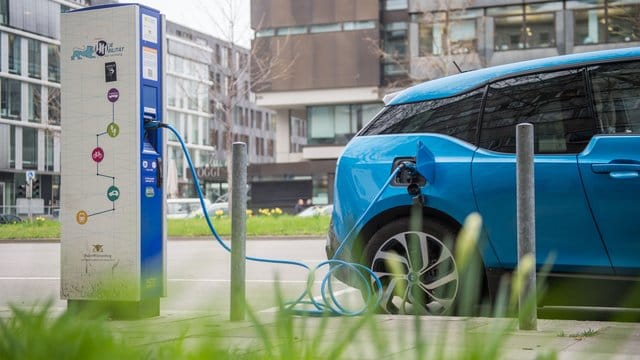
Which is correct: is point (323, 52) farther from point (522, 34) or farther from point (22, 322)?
point (22, 322)

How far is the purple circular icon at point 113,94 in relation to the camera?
6309 mm

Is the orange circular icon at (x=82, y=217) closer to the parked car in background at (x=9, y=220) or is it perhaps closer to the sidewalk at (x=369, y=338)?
the sidewalk at (x=369, y=338)

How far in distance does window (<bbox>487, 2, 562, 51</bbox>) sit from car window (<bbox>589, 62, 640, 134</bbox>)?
43655 millimetres

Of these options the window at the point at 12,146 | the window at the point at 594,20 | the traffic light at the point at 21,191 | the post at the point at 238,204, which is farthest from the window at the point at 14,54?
the post at the point at 238,204

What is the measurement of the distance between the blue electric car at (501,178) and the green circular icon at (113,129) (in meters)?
1.57

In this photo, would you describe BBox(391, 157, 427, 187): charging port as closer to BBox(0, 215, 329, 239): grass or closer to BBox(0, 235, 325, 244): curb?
BBox(0, 235, 325, 244): curb

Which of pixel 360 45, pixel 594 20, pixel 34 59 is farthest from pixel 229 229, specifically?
pixel 34 59

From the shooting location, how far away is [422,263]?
5891 mm

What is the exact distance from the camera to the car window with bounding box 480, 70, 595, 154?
5.81 m

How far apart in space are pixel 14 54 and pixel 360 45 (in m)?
23.9

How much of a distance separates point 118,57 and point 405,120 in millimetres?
2024

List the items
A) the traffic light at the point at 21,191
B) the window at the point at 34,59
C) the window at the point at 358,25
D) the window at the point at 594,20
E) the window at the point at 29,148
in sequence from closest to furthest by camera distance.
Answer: the window at the point at 594,20
the window at the point at 358,25
the window at the point at 34,59
the traffic light at the point at 21,191
the window at the point at 29,148

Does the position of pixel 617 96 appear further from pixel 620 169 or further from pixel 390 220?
pixel 390 220

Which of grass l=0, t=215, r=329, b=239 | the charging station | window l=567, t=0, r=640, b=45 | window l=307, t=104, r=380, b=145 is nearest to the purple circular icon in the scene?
the charging station
